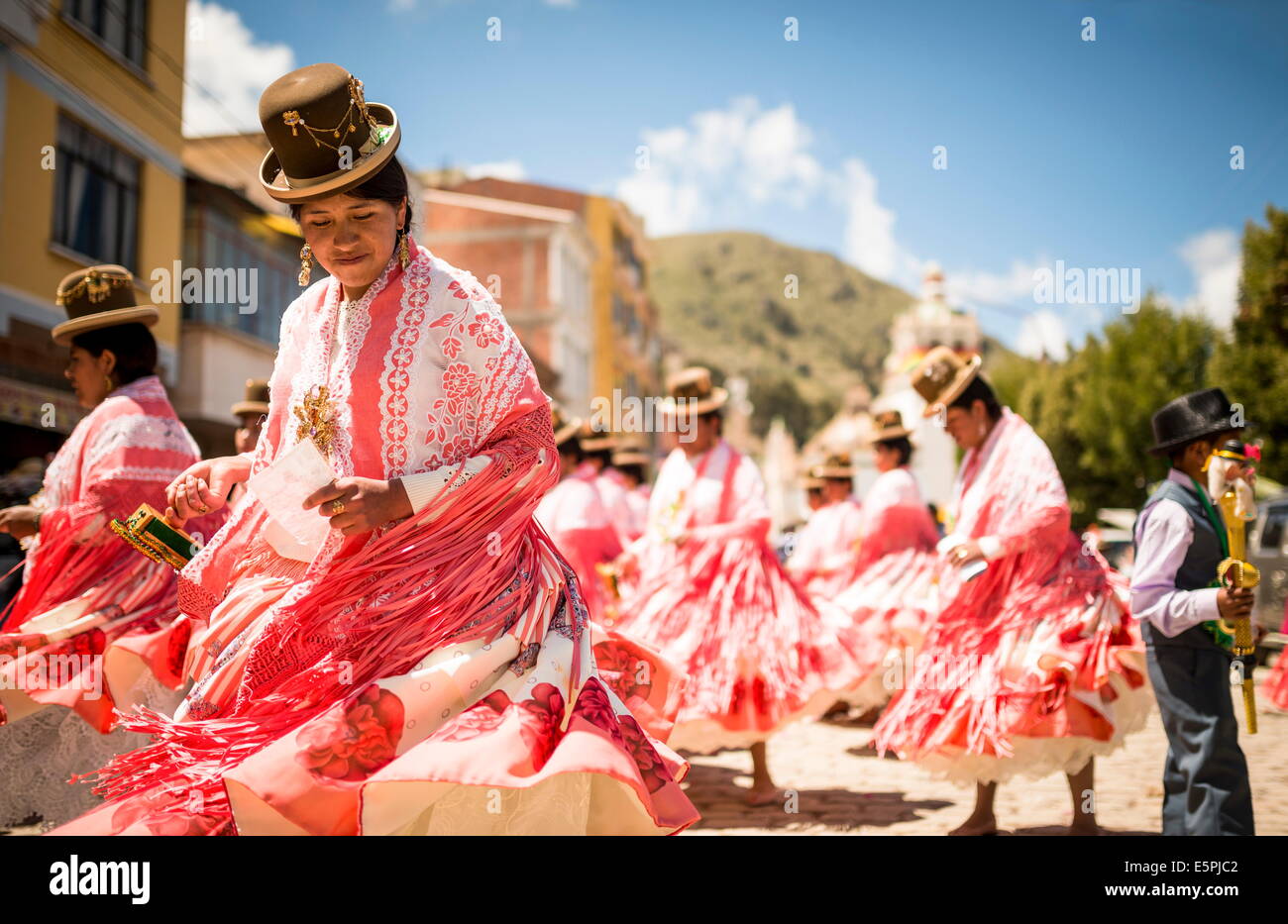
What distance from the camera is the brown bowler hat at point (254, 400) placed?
736cm

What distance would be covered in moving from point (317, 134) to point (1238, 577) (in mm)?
→ 3564

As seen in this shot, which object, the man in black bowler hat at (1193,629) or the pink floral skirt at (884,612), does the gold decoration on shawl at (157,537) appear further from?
the pink floral skirt at (884,612)

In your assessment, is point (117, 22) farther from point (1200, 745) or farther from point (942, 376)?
point (1200, 745)

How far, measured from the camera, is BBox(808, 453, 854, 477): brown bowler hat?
428 inches

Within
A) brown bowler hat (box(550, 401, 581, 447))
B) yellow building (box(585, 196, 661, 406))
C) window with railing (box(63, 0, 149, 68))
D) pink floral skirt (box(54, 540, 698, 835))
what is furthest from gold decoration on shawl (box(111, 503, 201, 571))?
yellow building (box(585, 196, 661, 406))

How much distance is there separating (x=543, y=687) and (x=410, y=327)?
101 centimetres

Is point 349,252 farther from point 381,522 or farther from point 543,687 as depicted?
point 543,687

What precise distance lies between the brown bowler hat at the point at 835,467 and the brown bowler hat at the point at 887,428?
0.91m

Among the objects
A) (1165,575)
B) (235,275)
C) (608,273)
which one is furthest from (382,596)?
(608,273)

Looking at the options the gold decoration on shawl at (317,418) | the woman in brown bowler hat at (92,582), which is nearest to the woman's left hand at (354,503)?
the gold decoration on shawl at (317,418)

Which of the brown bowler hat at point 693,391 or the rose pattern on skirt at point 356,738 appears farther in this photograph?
the brown bowler hat at point 693,391

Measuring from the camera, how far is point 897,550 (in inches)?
360

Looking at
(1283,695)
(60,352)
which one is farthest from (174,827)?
(60,352)

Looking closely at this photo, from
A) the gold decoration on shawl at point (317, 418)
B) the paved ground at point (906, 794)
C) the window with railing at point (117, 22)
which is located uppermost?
the window with railing at point (117, 22)
